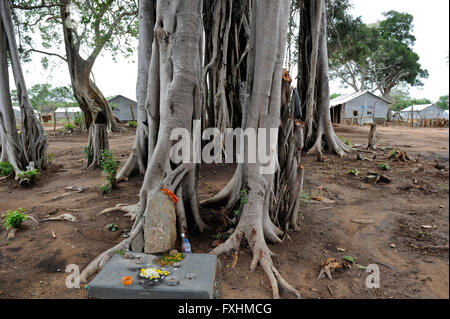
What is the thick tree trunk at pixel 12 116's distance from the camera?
19.8 ft

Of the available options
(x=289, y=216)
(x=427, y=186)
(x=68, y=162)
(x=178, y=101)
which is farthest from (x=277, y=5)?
(x=68, y=162)

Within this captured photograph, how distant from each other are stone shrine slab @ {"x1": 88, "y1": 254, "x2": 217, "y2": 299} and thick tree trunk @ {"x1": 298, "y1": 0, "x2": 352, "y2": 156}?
5.97 m

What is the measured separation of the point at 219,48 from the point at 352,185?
3835 millimetres

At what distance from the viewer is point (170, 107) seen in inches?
123

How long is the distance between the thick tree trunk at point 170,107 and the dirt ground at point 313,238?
54cm

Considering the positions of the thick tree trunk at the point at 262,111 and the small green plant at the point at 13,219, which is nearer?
the thick tree trunk at the point at 262,111

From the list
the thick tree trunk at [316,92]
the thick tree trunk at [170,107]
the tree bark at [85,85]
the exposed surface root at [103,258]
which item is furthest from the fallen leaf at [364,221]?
the tree bark at [85,85]

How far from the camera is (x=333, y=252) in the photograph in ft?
10.0

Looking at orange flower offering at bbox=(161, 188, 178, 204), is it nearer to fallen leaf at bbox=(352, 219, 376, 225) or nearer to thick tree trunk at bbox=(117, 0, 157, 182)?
thick tree trunk at bbox=(117, 0, 157, 182)

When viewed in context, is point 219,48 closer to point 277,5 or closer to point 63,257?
point 277,5

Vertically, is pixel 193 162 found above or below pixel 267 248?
above

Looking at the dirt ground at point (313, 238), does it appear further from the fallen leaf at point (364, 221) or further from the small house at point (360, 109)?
the small house at point (360, 109)

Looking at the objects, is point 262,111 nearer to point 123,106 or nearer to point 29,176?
point 29,176

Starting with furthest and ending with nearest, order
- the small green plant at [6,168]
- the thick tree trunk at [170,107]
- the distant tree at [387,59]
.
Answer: the distant tree at [387,59]
the small green plant at [6,168]
the thick tree trunk at [170,107]
